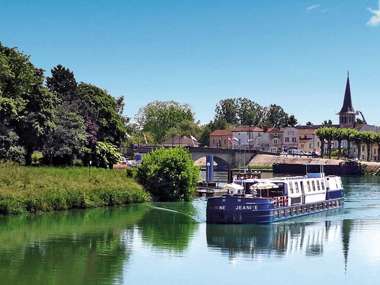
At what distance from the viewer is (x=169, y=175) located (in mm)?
69375

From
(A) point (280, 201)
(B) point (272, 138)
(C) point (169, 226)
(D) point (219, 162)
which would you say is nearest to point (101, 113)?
(C) point (169, 226)

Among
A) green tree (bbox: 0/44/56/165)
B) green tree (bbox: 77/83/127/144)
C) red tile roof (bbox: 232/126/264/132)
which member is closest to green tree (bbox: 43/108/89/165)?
green tree (bbox: 0/44/56/165)

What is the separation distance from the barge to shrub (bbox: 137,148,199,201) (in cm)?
1181

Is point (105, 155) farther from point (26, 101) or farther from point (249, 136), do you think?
point (249, 136)

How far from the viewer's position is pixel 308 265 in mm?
39062

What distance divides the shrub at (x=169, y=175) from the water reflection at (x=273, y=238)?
1667 centimetres

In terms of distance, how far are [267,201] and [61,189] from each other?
1850 cm

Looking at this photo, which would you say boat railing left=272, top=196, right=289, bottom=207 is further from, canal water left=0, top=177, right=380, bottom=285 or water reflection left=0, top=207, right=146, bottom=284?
water reflection left=0, top=207, right=146, bottom=284

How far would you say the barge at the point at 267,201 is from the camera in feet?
171

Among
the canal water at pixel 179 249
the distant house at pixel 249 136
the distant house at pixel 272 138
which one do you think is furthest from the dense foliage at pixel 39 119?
the distant house at pixel 272 138

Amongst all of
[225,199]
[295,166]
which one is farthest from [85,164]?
[295,166]

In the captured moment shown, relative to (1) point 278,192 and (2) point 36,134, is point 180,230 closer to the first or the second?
(1) point 278,192

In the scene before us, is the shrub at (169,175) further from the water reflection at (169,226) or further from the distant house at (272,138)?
the distant house at (272,138)

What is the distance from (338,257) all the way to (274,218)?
12.3 m
